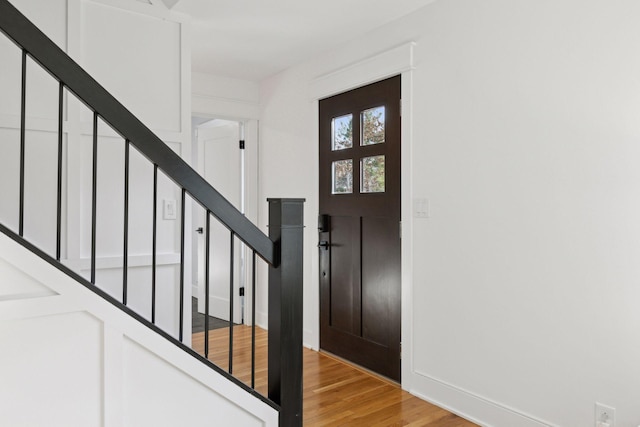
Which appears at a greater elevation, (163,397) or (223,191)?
(223,191)

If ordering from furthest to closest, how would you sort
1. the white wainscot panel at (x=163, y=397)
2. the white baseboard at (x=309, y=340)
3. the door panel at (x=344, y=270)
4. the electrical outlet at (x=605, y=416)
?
the white baseboard at (x=309, y=340) < the door panel at (x=344, y=270) < the electrical outlet at (x=605, y=416) < the white wainscot panel at (x=163, y=397)

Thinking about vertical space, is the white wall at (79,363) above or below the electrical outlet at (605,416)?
above

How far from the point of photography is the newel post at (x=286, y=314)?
178cm

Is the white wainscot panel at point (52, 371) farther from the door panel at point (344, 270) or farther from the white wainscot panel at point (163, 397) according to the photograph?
the door panel at point (344, 270)

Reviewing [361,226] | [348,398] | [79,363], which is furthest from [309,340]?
[79,363]

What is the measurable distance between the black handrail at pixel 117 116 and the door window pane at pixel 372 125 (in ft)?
5.65

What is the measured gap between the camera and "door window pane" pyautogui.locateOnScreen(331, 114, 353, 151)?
352 cm

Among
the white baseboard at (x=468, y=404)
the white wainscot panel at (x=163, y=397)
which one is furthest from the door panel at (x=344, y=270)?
the white wainscot panel at (x=163, y=397)

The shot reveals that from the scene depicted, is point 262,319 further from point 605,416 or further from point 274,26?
point 605,416

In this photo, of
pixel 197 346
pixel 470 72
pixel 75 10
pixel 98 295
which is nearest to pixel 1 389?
pixel 98 295

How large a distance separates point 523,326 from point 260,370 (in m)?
1.87

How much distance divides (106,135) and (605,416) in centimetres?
293

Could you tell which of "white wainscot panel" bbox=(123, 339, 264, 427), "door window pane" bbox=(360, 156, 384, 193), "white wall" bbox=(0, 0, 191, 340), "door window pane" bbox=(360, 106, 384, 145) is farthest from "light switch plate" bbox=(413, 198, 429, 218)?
"white wainscot panel" bbox=(123, 339, 264, 427)

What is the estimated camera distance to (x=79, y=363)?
1399 mm
